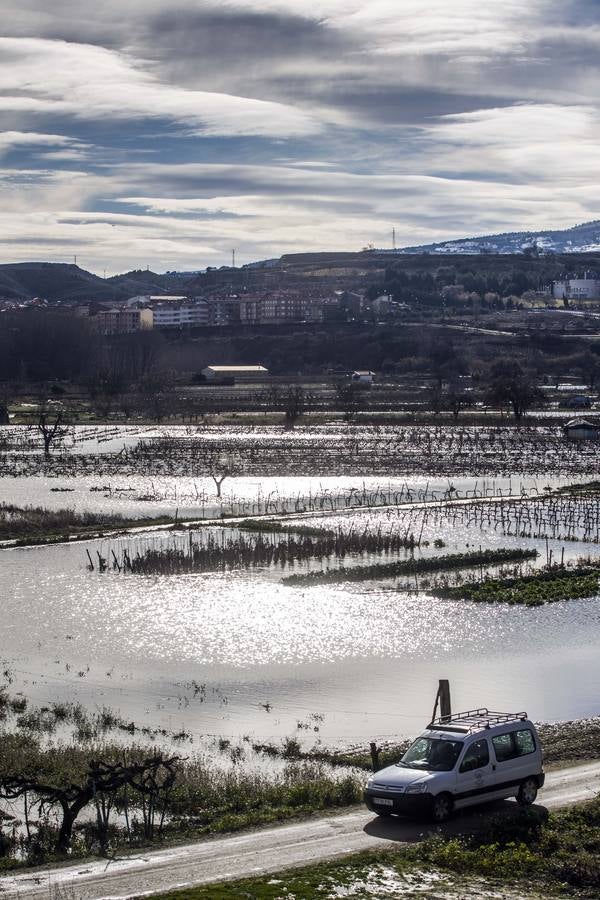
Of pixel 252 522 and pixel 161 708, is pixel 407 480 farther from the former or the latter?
pixel 161 708

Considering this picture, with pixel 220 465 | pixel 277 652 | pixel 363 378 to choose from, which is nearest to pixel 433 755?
pixel 277 652

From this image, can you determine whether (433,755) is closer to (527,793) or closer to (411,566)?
(527,793)

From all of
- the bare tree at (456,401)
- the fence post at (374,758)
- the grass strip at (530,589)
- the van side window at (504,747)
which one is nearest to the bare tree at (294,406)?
the bare tree at (456,401)

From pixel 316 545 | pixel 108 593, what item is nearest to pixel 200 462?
pixel 316 545

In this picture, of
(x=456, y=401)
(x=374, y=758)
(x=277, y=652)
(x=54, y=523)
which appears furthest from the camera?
(x=456, y=401)

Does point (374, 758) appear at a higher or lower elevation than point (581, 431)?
lower
